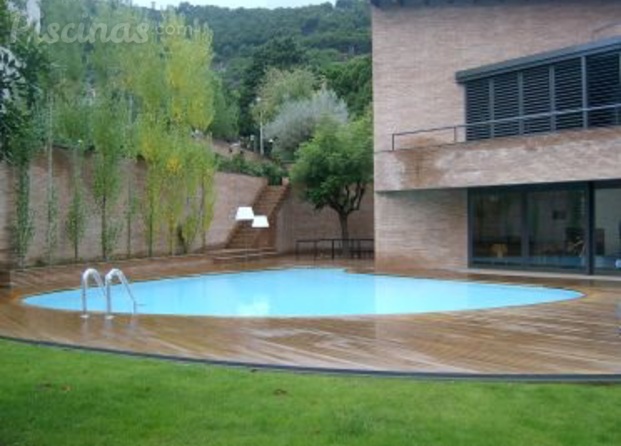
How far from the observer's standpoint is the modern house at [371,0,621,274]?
1636cm

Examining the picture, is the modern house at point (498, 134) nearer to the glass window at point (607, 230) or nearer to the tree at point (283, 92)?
the glass window at point (607, 230)

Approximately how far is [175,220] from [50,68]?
18362mm

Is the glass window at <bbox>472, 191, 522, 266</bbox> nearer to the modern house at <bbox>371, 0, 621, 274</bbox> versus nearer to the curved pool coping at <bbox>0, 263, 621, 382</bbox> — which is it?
the modern house at <bbox>371, 0, 621, 274</bbox>

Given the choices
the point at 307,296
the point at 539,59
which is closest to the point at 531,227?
the point at 539,59

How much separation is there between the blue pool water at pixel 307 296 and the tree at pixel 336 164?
6.24 meters

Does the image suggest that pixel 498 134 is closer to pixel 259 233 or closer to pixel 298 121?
pixel 259 233

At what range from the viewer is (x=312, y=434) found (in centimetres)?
468

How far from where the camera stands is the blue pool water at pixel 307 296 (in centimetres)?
1242

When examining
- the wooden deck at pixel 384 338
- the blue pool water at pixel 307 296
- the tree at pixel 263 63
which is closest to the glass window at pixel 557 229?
the blue pool water at pixel 307 296

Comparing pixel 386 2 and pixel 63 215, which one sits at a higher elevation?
pixel 386 2

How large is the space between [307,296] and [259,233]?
12144mm

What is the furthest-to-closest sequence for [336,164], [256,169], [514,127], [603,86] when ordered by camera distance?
1. [256,169]
2. [336,164]
3. [514,127]
4. [603,86]

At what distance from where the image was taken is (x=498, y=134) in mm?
18469

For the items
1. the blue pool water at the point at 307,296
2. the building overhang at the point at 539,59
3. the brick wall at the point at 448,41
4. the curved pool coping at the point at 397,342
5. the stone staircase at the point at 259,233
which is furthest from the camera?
the stone staircase at the point at 259,233
